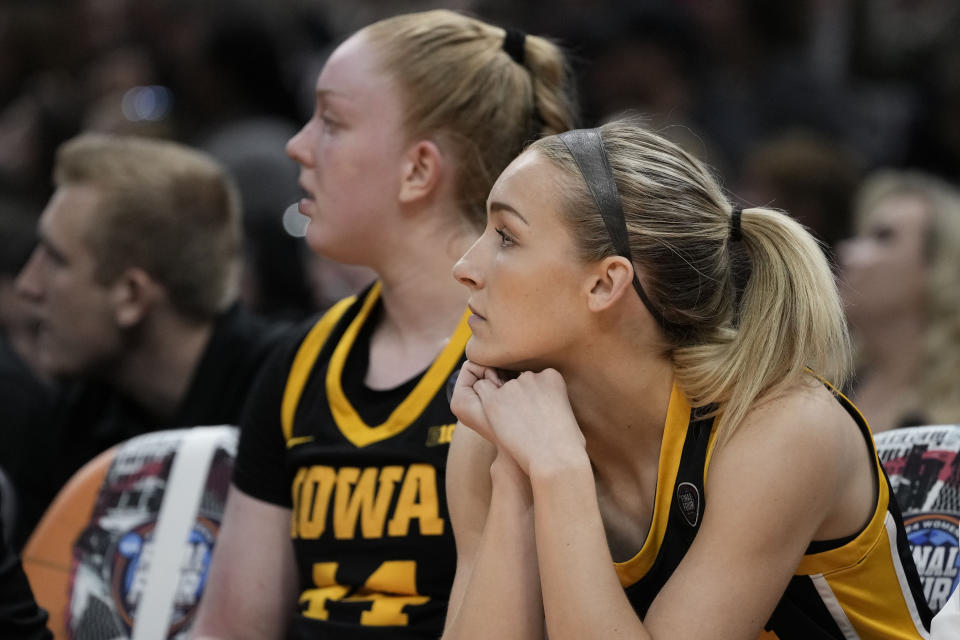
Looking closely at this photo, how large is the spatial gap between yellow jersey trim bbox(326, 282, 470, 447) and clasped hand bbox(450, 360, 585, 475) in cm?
24

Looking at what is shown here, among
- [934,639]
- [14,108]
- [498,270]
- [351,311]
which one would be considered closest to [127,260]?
[351,311]

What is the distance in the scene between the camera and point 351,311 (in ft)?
8.38

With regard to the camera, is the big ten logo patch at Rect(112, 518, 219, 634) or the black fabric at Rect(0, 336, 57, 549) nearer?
the big ten logo patch at Rect(112, 518, 219, 634)

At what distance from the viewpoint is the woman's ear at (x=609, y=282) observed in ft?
6.25

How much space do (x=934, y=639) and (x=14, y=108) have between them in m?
5.78

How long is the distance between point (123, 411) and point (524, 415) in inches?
73.5

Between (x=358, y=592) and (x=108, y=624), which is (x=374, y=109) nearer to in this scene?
(x=358, y=592)

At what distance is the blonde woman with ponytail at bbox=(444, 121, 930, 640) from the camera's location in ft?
5.92

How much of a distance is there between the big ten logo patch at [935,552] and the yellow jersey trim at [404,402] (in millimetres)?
859

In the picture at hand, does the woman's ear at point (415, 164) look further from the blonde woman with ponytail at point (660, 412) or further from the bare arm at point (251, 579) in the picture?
the bare arm at point (251, 579)

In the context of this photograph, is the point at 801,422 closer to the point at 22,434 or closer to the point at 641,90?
the point at 22,434

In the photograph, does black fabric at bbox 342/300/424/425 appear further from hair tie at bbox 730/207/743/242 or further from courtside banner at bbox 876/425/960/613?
courtside banner at bbox 876/425/960/613

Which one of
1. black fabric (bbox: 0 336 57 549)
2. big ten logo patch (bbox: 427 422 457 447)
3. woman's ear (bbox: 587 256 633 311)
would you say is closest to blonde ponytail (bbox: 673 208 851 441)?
woman's ear (bbox: 587 256 633 311)

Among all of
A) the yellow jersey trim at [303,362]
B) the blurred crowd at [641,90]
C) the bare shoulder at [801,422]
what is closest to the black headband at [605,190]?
the bare shoulder at [801,422]
